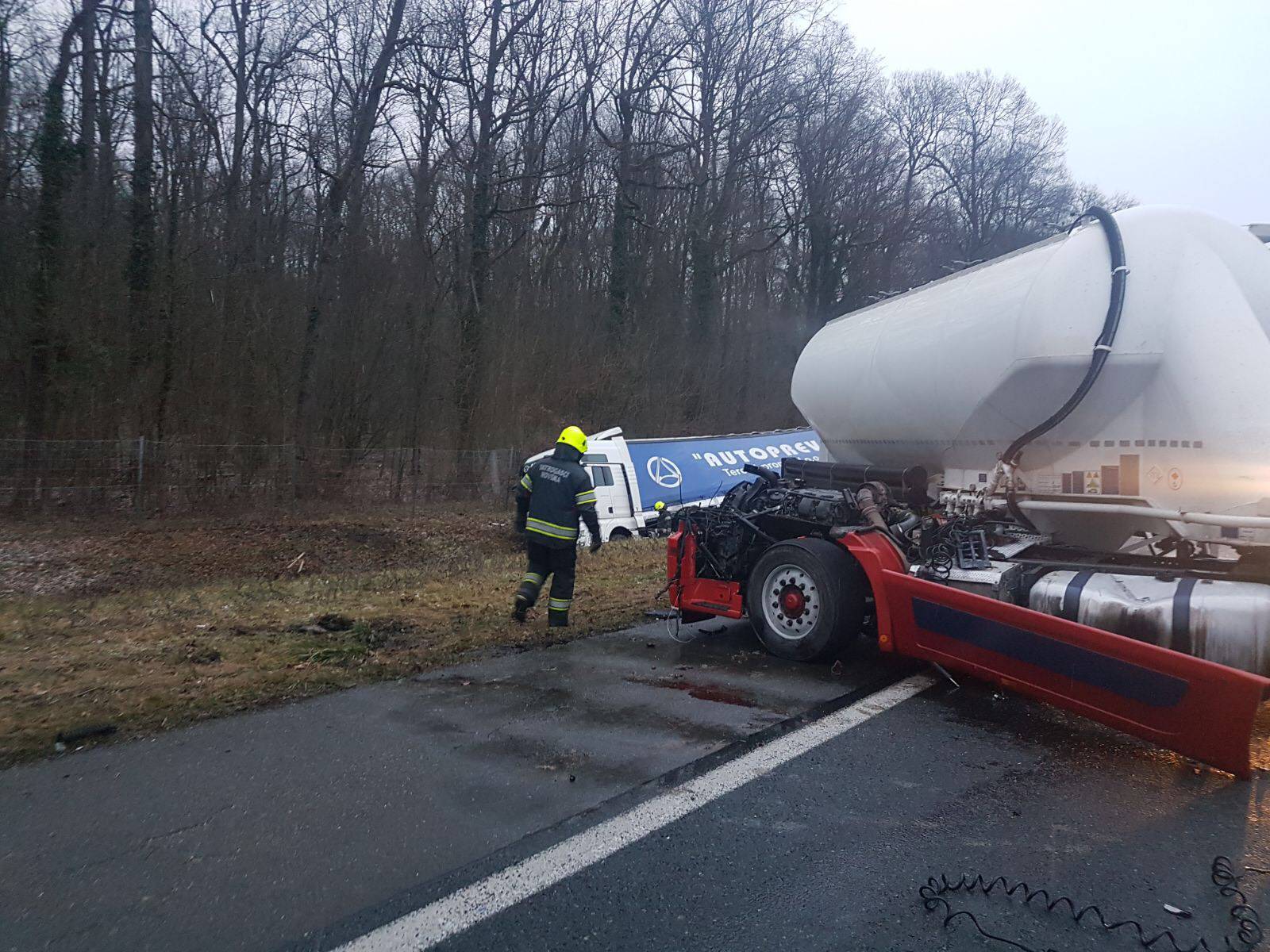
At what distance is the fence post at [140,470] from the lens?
631 inches

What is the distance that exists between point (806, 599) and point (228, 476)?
45.2 ft

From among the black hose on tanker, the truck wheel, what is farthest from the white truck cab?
the black hose on tanker

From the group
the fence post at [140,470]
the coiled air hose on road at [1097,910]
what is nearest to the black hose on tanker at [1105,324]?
the coiled air hose on road at [1097,910]

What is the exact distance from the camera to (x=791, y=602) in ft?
A: 22.6

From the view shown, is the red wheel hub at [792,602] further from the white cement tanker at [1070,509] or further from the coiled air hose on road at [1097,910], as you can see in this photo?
the coiled air hose on road at [1097,910]

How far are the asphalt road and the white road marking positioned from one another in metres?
0.05

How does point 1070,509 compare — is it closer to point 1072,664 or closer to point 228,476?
point 1072,664

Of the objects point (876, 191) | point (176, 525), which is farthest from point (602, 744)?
point (876, 191)

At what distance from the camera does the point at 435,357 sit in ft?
75.0

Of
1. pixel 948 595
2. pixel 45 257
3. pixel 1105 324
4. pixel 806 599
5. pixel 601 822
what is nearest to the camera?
pixel 601 822

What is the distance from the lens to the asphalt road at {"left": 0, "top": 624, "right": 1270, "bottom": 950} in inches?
125

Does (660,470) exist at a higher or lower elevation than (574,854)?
higher

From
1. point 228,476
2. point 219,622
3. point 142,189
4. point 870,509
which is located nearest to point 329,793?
point 219,622

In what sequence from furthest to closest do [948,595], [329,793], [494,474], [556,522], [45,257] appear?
[494,474]
[45,257]
[556,522]
[948,595]
[329,793]
